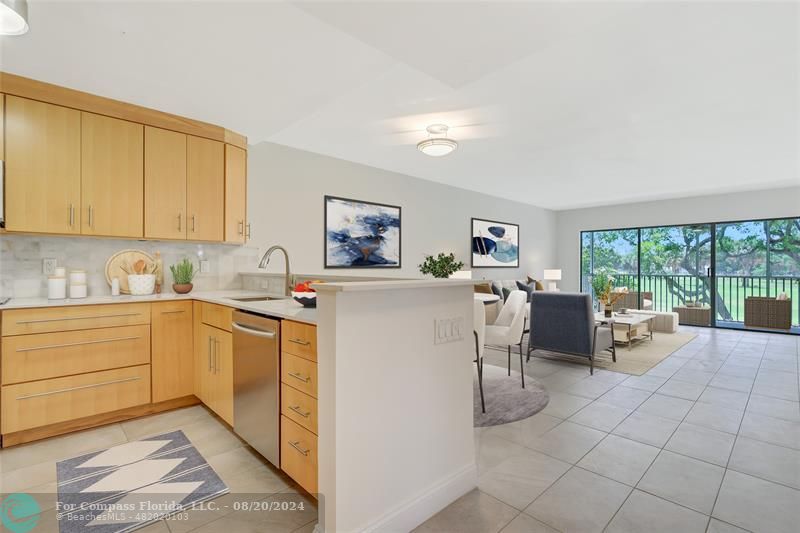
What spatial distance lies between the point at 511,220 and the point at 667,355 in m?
4.01

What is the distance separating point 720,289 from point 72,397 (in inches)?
384

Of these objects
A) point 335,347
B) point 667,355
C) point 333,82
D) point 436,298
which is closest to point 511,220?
point 667,355

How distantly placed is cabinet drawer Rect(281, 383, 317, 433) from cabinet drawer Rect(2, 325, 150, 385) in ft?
5.42

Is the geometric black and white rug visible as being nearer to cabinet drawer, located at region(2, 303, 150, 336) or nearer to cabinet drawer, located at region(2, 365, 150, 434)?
cabinet drawer, located at region(2, 365, 150, 434)

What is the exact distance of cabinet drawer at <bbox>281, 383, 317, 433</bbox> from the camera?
1.63 metres

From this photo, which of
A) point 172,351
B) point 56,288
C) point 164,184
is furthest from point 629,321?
point 56,288

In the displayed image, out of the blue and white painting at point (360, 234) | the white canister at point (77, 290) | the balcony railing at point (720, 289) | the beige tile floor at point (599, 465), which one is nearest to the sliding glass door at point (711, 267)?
the balcony railing at point (720, 289)

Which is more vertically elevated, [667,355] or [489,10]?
[489,10]

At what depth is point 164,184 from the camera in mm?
3119

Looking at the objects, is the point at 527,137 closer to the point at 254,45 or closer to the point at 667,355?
the point at 254,45

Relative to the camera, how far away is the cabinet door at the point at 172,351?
2.83 meters

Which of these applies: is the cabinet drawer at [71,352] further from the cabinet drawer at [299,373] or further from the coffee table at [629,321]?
the coffee table at [629,321]

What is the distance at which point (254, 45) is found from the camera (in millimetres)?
2156

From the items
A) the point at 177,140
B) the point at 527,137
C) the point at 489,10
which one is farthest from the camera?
the point at 527,137
